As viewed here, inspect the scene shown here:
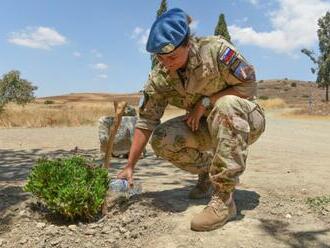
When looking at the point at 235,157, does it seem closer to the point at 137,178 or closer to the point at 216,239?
the point at 216,239

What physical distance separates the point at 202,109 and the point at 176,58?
20.1 inches

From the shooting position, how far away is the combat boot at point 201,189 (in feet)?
13.1

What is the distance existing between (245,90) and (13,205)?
2062 millimetres

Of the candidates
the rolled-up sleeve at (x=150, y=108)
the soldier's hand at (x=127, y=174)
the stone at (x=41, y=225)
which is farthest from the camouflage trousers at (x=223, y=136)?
the stone at (x=41, y=225)

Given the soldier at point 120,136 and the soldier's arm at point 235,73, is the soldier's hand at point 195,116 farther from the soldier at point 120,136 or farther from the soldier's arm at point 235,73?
the soldier at point 120,136

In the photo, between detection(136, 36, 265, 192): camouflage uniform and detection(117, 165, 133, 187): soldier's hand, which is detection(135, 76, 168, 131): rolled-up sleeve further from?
detection(117, 165, 133, 187): soldier's hand

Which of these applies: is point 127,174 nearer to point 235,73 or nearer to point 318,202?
point 235,73

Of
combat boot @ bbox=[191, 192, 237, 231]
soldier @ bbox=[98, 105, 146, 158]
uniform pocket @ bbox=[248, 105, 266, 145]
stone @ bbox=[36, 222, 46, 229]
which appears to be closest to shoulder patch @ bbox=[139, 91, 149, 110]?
uniform pocket @ bbox=[248, 105, 266, 145]

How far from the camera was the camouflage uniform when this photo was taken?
329 centimetres

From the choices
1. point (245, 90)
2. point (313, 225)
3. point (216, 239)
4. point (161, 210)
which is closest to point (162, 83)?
point (245, 90)

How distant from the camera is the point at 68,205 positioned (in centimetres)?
350

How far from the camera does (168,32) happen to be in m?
3.24

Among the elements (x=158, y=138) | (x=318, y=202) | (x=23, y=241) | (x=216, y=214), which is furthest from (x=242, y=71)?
(x=23, y=241)

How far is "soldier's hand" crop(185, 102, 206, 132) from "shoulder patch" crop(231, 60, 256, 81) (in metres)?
0.36
